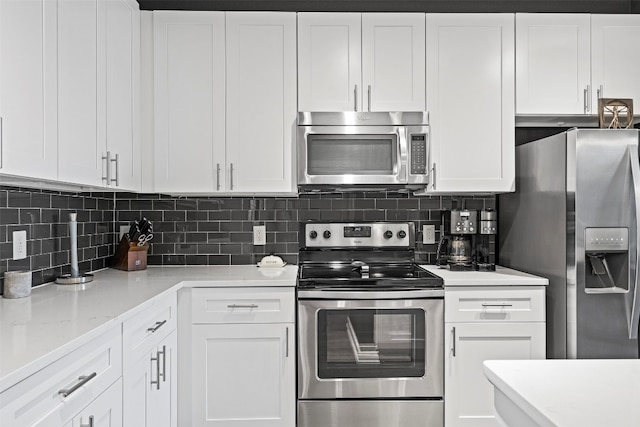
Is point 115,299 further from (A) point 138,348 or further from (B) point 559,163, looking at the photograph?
(B) point 559,163

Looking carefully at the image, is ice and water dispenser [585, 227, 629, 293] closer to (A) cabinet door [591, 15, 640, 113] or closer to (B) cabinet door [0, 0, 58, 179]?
(A) cabinet door [591, 15, 640, 113]

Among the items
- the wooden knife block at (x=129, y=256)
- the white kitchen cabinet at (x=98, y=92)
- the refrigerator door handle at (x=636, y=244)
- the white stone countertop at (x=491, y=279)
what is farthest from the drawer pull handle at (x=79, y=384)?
the refrigerator door handle at (x=636, y=244)

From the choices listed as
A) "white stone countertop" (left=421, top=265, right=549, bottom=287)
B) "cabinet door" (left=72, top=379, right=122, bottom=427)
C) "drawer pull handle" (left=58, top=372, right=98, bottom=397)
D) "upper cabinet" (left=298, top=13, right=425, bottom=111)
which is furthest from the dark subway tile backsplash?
"drawer pull handle" (left=58, top=372, right=98, bottom=397)

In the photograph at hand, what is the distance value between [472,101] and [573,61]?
0.63 metres

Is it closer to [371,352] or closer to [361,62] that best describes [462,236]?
[371,352]

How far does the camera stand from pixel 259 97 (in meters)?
2.83

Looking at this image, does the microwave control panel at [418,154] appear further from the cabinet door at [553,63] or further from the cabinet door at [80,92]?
the cabinet door at [80,92]

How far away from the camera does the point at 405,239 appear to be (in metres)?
3.16

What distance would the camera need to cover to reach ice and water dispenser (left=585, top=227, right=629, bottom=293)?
94.7 inches

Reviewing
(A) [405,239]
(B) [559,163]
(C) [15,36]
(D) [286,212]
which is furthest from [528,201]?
(C) [15,36]

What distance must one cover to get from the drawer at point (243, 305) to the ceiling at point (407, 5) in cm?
179

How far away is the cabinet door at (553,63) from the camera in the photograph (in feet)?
9.43

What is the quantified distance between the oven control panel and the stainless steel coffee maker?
236mm

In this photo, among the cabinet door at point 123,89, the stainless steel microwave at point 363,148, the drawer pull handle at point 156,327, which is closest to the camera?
the drawer pull handle at point 156,327
